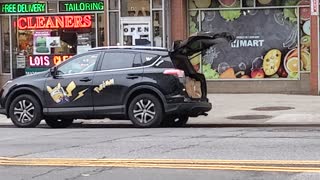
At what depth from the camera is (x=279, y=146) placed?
31.1 feet

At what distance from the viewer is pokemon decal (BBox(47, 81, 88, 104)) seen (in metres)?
13.4

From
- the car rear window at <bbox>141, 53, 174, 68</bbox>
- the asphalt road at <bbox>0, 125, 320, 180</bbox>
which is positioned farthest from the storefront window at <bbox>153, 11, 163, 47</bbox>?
the asphalt road at <bbox>0, 125, 320, 180</bbox>

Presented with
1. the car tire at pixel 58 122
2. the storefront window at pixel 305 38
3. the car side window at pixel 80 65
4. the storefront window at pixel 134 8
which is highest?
the storefront window at pixel 134 8

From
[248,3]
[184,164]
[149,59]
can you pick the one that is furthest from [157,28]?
[184,164]

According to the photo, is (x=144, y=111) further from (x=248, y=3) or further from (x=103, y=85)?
(x=248, y=3)

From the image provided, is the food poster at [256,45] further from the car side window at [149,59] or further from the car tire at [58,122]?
the car side window at [149,59]

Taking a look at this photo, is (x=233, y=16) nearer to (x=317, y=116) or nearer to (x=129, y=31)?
(x=129, y=31)

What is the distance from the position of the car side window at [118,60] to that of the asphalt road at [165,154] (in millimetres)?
1565

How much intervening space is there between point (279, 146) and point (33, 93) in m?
6.37

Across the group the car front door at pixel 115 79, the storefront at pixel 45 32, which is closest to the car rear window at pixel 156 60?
the car front door at pixel 115 79

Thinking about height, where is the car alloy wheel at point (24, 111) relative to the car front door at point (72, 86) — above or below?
below

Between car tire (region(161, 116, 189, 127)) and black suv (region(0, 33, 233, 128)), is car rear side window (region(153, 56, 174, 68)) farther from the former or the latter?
car tire (region(161, 116, 189, 127))

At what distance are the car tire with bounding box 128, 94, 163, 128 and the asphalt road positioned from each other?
1.44 ft

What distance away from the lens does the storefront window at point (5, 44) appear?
22188 millimetres
